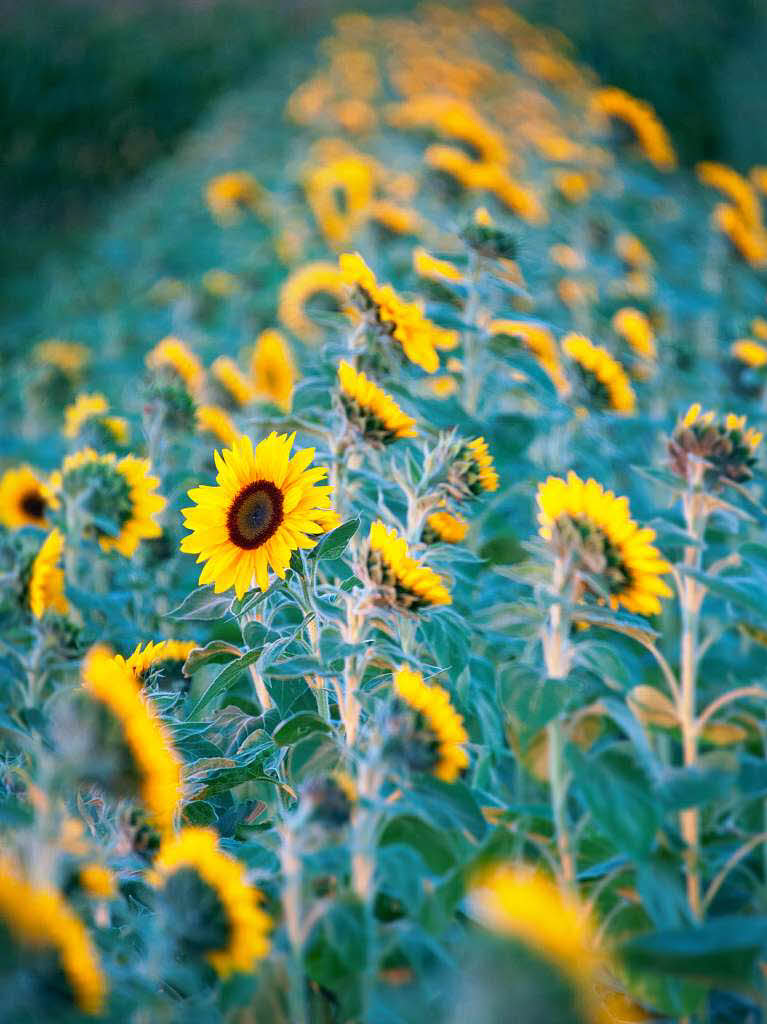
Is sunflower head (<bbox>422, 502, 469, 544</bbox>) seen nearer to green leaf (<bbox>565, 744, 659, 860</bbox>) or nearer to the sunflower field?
the sunflower field

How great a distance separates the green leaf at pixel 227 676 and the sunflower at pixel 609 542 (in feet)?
1.32

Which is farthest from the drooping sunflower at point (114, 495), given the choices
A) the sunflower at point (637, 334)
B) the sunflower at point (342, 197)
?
the sunflower at point (342, 197)

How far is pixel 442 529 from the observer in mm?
1501

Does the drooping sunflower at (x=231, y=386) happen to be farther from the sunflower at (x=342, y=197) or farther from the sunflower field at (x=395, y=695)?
the sunflower at (x=342, y=197)

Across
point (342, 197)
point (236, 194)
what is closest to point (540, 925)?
point (342, 197)

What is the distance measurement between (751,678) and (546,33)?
439 inches

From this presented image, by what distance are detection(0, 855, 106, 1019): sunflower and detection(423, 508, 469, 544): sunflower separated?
2.61ft

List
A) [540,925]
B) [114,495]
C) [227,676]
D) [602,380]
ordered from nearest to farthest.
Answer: [540,925], [227,676], [114,495], [602,380]

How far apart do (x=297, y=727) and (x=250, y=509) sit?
0.28 meters

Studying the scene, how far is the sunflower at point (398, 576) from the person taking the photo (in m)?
1.16

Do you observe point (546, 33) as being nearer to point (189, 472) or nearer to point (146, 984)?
point (189, 472)

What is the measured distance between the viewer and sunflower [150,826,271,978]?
90cm

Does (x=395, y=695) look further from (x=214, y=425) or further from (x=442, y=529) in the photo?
(x=214, y=425)

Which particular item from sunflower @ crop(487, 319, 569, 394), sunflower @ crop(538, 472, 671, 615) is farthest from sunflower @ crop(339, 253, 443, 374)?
sunflower @ crop(538, 472, 671, 615)
